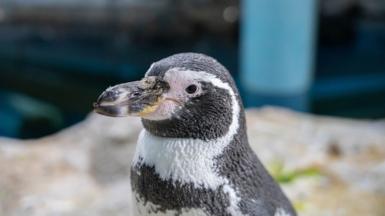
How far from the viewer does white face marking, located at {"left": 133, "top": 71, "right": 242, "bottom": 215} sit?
897 millimetres

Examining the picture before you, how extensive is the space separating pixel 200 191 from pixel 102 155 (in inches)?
40.9

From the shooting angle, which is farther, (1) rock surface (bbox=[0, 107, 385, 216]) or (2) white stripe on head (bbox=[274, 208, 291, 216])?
(1) rock surface (bbox=[0, 107, 385, 216])

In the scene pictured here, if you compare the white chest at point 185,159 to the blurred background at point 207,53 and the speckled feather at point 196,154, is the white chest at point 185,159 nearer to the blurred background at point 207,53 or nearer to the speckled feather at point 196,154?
the speckled feather at point 196,154

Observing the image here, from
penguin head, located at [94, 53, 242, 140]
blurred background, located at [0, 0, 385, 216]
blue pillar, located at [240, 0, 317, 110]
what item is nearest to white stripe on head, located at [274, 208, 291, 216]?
penguin head, located at [94, 53, 242, 140]

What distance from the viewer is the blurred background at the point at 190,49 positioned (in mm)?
3410

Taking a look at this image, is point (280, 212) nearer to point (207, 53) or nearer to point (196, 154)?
point (196, 154)

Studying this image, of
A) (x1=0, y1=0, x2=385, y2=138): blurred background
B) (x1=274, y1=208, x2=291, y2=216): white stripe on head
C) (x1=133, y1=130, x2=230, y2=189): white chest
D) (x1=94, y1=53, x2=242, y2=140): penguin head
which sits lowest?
(x1=0, y1=0, x2=385, y2=138): blurred background

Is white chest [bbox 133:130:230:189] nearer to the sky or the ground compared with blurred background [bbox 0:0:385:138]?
nearer to the sky

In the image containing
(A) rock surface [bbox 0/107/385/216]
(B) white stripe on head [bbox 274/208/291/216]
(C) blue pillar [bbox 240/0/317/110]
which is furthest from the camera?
(C) blue pillar [bbox 240/0/317/110]

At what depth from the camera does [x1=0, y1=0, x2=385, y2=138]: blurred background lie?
341 cm

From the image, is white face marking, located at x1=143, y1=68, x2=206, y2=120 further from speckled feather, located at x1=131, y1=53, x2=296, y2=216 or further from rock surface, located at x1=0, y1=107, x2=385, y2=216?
rock surface, located at x1=0, y1=107, x2=385, y2=216

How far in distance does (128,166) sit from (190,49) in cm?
259

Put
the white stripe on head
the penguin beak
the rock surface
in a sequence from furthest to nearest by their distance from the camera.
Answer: the rock surface → the white stripe on head → the penguin beak

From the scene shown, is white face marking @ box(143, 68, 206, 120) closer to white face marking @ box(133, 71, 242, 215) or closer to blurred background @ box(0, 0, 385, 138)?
white face marking @ box(133, 71, 242, 215)
